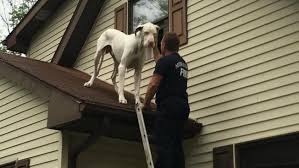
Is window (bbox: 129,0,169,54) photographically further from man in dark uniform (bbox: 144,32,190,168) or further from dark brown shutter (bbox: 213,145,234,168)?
dark brown shutter (bbox: 213,145,234,168)

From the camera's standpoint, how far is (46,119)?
7664 mm

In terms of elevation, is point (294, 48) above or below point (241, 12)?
below

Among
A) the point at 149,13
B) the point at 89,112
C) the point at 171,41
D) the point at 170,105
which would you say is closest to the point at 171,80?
the point at 170,105

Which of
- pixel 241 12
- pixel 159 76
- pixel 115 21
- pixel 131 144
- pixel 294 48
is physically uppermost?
pixel 115 21

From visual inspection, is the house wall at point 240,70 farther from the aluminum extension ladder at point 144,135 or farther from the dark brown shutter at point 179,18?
the aluminum extension ladder at point 144,135

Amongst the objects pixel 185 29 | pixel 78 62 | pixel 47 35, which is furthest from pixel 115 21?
pixel 47 35

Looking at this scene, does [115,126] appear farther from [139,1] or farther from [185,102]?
[139,1]

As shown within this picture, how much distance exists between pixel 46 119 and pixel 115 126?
4.19ft

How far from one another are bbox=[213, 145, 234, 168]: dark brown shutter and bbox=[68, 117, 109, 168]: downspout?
5.94 feet

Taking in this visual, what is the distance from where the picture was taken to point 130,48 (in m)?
7.54

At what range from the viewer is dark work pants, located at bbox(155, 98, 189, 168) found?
627 centimetres

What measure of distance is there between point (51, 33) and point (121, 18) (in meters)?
3.01

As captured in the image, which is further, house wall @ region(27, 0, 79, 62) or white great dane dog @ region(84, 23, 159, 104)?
house wall @ region(27, 0, 79, 62)

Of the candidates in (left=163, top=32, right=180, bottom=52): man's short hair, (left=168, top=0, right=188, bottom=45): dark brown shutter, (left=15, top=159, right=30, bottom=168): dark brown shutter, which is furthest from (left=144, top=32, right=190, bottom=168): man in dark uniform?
(left=15, top=159, right=30, bottom=168): dark brown shutter
